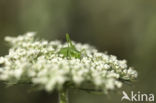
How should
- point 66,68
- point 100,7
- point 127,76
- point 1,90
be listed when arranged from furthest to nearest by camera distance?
point 100,7 < point 1,90 < point 127,76 < point 66,68

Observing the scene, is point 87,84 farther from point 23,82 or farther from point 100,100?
point 100,100

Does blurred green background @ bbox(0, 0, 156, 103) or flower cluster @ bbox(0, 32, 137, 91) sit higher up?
blurred green background @ bbox(0, 0, 156, 103)

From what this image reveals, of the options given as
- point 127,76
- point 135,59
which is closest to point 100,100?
point 135,59

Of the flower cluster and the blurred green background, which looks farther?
the blurred green background

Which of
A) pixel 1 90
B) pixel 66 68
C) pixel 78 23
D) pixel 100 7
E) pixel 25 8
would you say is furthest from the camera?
pixel 100 7

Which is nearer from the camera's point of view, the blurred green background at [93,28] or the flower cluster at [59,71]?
the flower cluster at [59,71]
